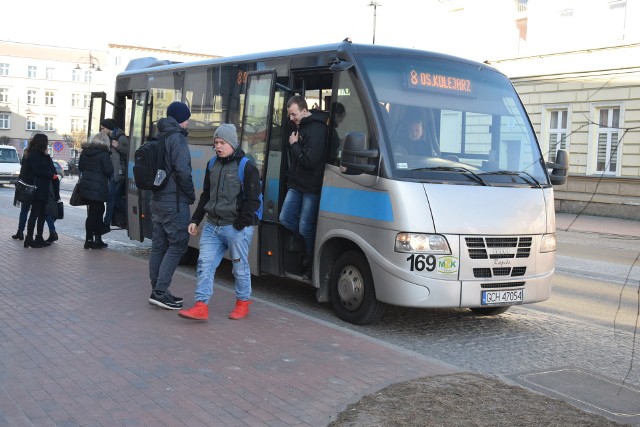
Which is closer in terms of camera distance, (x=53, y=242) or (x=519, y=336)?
(x=519, y=336)

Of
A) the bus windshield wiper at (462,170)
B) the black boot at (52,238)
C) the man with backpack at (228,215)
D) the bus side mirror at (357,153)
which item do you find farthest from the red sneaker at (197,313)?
the black boot at (52,238)

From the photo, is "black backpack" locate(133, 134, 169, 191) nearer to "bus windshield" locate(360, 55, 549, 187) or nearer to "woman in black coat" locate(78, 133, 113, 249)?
"bus windshield" locate(360, 55, 549, 187)

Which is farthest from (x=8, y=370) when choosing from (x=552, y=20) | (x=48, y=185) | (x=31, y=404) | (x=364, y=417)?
(x=552, y=20)

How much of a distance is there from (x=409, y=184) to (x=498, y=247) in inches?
41.2

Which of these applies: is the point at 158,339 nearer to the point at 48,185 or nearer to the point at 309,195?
the point at 309,195

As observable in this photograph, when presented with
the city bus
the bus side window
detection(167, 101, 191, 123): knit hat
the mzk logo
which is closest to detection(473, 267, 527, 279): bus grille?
the city bus

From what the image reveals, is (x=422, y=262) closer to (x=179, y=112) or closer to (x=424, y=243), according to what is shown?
(x=424, y=243)

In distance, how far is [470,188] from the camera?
739 cm

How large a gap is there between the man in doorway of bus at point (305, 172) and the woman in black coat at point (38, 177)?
567cm

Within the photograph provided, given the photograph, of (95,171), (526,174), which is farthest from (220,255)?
(95,171)

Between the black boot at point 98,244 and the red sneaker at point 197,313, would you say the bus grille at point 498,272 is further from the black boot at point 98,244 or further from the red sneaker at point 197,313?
the black boot at point 98,244

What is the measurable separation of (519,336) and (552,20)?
84.5ft

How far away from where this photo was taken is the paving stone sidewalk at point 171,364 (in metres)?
4.84

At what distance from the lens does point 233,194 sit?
736cm
